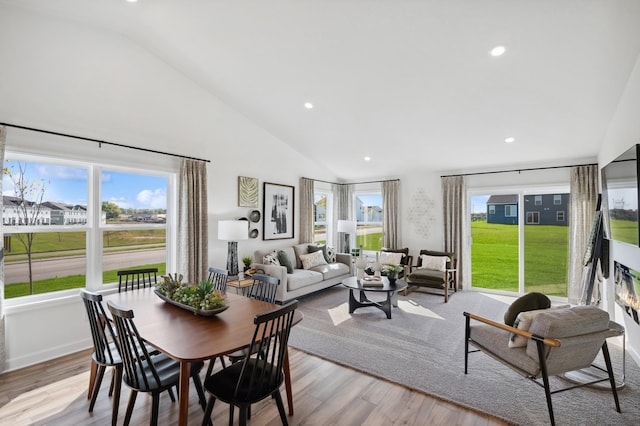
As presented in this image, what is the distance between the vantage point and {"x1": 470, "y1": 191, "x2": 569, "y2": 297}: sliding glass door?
5.25 m

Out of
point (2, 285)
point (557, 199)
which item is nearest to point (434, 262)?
point (557, 199)

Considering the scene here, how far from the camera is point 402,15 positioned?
8.33 feet

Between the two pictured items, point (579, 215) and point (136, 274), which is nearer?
point (136, 274)

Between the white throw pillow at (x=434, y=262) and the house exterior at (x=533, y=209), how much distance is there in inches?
48.8

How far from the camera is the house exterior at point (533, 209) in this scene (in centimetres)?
521

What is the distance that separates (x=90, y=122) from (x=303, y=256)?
3694mm

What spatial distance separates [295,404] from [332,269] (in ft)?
11.1

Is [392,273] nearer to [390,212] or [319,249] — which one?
[319,249]

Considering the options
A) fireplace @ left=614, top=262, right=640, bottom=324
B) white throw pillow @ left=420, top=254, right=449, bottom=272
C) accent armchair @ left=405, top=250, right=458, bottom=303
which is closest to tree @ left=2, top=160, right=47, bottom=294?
accent armchair @ left=405, top=250, right=458, bottom=303

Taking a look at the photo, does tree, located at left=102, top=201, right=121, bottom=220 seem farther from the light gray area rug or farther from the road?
the light gray area rug

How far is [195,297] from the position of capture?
7.55 feet

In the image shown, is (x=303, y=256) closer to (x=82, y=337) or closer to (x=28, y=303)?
(x=82, y=337)

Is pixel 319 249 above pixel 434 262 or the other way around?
above

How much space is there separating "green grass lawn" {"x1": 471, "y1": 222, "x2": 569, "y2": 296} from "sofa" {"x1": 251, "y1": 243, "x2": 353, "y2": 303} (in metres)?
2.57
